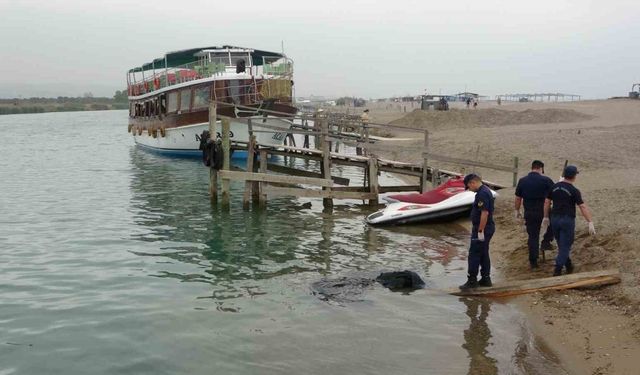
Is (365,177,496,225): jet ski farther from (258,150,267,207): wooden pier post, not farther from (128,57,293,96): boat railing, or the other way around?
(128,57,293,96): boat railing

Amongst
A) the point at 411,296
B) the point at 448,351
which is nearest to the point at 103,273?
the point at 411,296

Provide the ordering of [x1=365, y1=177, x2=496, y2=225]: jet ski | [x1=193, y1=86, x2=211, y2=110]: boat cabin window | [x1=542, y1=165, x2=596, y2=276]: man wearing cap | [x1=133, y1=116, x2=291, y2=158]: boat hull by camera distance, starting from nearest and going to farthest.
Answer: [x1=542, y1=165, x2=596, y2=276]: man wearing cap → [x1=365, y1=177, x2=496, y2=225]: jet ski → [x1=133, y1=116, x2=291, y2=158]: boat hull → [x1=193, y1=86, x2=211, y2=110]: boat cabin window

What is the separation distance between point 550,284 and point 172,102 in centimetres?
2787

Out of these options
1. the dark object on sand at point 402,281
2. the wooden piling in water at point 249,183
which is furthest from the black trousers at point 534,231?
the wooden piling in water at point 249,183

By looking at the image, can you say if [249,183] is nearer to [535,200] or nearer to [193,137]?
[535,200]

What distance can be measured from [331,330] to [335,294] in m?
1.49

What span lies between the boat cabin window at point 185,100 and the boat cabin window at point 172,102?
2.09 ft

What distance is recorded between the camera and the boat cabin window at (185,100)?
102 ft

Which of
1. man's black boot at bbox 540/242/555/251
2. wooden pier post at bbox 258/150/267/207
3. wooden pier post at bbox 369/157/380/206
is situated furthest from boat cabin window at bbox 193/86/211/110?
man's black boot at bbox 540/242/555/251

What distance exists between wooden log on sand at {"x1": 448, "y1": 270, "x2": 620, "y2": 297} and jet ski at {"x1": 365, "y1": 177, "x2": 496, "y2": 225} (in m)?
5.82

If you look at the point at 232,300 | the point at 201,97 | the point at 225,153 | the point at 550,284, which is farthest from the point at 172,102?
the point at 550,284

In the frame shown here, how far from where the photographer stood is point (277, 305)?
29.0 ft

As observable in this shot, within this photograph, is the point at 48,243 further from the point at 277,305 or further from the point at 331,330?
the point at 331,330

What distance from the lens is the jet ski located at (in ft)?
48.2
